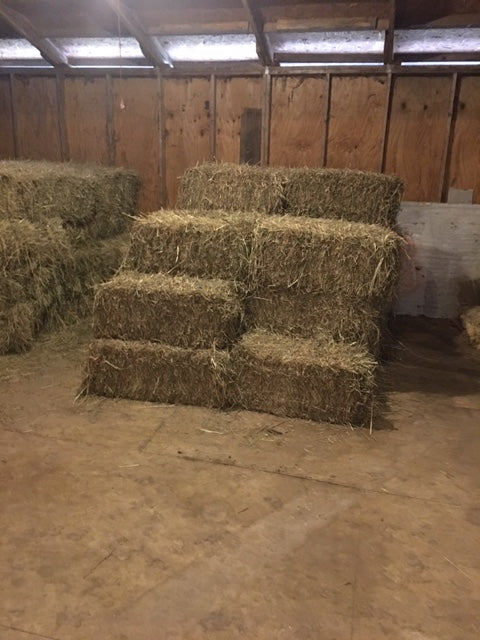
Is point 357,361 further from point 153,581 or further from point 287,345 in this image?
point 153,581

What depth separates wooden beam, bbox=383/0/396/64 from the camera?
4352 mm

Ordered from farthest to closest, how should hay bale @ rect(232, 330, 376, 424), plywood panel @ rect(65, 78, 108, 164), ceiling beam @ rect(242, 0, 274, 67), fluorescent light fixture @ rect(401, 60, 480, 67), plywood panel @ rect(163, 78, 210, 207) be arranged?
plywood panel @ rect(65, 78, 108, 164), plywood panel @ rect(163, 78, 210, 207), fluorescent light fixture @ rect(401, 60, 480, 67), ceiling beam @ rect(242, 0, 274, 67), hay bale @ rect(232, 330, 376, 424)

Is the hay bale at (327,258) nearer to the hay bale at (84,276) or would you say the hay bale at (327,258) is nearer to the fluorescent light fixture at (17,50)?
the hay bale at (84,276)

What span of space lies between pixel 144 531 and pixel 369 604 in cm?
90

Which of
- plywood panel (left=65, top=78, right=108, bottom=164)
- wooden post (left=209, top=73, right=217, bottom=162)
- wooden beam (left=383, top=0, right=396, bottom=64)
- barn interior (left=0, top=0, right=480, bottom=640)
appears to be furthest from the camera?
plywood panel (left=65, top=78, right=108, bottom=164)

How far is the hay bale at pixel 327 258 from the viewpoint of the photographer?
10.5ft

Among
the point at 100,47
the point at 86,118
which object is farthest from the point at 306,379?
the point at 100,47

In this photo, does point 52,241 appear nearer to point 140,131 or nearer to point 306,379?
point 140,131

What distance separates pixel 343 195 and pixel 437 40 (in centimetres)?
210

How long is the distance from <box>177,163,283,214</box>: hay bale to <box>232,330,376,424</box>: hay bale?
115cm

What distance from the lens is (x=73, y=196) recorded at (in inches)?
175

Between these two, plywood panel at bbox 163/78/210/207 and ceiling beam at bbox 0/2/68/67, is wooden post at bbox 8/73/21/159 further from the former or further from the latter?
plywood panel at bbox 163/78/210/207

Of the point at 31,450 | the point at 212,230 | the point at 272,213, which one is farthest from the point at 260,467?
the point at 272,213

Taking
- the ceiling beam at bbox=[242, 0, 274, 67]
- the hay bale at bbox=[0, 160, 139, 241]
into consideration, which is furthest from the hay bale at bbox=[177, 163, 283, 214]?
the ceiling beam at bbox=[242, 0, 274, 67]
